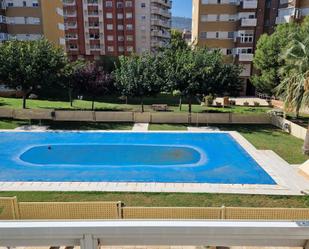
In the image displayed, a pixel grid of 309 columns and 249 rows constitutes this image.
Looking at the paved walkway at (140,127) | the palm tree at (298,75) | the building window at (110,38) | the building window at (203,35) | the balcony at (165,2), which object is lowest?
the paved walkway at (140,127)

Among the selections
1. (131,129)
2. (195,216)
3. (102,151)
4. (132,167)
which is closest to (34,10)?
(131,129)

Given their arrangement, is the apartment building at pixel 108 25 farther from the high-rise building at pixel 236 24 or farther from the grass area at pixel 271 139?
the grass area at pixel 271 139

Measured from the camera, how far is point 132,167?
17.3m

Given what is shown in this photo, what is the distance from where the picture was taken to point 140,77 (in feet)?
90.0

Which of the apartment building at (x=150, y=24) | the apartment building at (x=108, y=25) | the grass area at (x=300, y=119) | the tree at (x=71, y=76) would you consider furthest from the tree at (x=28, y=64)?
the apartment building at (x=150, y=24)

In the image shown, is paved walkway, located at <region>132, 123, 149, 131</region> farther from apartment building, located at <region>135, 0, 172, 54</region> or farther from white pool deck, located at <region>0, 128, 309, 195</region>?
apartment building, located at <region>135, 0, 172, 54</region>

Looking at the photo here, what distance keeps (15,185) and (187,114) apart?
1677cm

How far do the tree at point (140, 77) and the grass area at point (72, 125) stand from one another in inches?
139

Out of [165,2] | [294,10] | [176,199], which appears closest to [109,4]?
[165,2]

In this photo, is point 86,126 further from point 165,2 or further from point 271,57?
point 165,2

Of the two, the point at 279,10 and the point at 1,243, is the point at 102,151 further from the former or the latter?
the point at 279,10

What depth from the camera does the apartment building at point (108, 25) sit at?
7000 cm

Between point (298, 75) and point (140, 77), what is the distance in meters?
13.8

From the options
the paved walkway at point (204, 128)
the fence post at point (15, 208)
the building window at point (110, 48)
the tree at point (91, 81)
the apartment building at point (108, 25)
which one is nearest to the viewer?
the fence post at point (15, 208)
